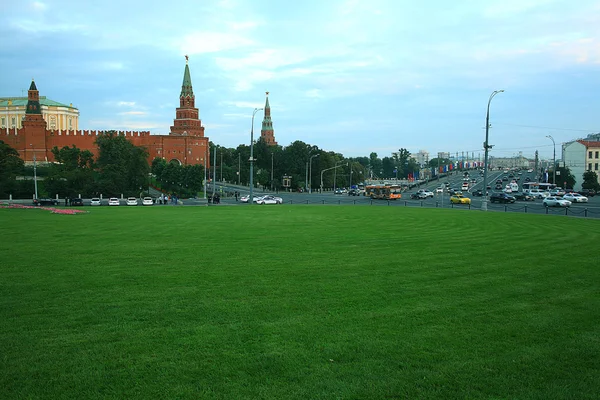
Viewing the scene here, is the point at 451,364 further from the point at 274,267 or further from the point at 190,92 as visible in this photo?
the point at 190,92

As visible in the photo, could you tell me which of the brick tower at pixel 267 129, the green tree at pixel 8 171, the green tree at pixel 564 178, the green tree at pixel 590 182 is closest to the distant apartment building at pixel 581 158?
the green tree at pixel 564 178

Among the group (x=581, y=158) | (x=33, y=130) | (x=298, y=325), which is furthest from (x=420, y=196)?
(x=33, y=130)

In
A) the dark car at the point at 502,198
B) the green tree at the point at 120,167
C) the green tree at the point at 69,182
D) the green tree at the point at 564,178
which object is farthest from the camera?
the green tree at the point at 564,178

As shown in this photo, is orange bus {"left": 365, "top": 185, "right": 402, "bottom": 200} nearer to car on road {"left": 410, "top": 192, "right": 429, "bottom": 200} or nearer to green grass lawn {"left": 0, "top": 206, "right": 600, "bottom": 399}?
car on road {"left": 410, "top": 192, "right": 429, "bottom": 200}

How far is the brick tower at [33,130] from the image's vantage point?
111875mm

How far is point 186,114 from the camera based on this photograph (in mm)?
133125

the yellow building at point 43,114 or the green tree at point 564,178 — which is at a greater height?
the yellow building at point 43,114

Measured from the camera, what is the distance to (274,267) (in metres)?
11.4

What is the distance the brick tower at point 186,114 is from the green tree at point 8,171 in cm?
5456

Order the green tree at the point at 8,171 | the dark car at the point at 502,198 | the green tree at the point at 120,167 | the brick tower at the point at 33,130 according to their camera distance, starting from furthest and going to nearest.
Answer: the brick tower at the point at 33,130
the green tree at the point at 120,167
the green tree at the point at 8,171
the dark car at the point at 502,198

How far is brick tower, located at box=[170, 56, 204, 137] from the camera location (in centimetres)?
13212

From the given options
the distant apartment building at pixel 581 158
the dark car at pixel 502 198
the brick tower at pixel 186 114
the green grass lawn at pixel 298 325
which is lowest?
the green grass lawn at pixel 298 325

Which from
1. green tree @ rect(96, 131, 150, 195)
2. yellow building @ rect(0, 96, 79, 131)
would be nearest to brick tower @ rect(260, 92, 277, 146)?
yellow building @ rect(0, 96, 79, 131)

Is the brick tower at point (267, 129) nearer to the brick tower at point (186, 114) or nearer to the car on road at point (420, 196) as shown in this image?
the brick tower at point (186, 114)
